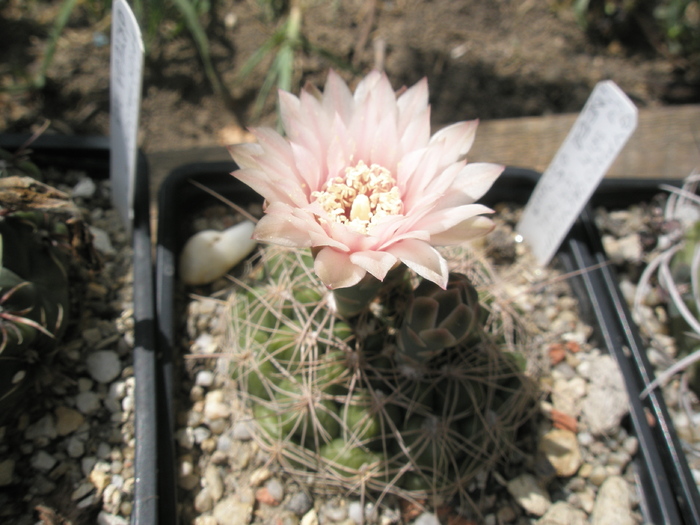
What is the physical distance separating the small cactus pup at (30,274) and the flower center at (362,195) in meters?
0.42

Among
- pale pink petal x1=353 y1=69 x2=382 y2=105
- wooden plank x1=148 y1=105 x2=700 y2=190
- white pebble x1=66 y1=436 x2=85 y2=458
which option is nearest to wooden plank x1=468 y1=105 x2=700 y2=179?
wooden plank x1=148 y1=105 x2=700 y2=190

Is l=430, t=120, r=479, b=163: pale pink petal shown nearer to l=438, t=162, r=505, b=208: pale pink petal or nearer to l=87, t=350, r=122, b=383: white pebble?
l=438, t=162, r=505, b=208: pale pink petal

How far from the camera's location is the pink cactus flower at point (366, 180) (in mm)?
586

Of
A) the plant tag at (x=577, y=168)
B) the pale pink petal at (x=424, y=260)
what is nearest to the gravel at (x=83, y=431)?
the pale pink petal at (x=424, y=260)

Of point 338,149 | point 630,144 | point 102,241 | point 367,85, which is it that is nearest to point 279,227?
point 338,149

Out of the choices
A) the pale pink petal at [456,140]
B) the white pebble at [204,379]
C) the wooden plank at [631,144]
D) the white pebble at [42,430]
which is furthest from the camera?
the wooden plank at [631,144]

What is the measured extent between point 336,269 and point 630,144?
3.80 feet

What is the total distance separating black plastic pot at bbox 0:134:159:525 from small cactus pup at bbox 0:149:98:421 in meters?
0.12

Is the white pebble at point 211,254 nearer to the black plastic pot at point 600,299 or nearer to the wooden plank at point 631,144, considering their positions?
the black plastic pot at point 600,299

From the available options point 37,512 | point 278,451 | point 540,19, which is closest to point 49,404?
point 37,512

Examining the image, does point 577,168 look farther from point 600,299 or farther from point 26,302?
point 26,302

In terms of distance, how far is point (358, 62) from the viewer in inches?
70.4

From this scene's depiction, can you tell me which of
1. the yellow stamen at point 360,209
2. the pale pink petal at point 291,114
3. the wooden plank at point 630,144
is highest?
the pale pink petal at point 291,114

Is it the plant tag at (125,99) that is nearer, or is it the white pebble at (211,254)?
the plant tag at (125,99)
